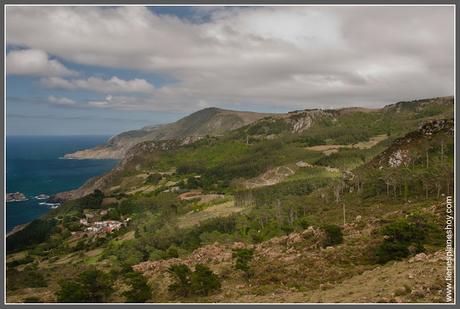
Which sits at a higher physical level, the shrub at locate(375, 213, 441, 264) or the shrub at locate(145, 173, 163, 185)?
the shrub at locate(375, 213, 441, 264)

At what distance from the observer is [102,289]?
17.7 meters

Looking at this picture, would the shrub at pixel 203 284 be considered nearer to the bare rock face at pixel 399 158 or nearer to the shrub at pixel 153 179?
the bare rock face at pixel 399 158

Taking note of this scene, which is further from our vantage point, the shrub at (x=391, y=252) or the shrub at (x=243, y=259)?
the shrub at (x=243, y=259)

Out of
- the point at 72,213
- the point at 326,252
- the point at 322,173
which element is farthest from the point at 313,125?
the point at 326,252

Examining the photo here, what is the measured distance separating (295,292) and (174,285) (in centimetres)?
548

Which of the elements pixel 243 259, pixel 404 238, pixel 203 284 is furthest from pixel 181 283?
pixel 404 238

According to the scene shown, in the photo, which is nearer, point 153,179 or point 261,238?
point 261,238

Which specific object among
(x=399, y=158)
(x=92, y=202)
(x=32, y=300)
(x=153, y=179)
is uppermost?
(x=399, y=158)

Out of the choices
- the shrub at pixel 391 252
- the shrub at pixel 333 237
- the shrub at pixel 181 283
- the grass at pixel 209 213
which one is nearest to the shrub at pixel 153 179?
the grass at pixel 209 213

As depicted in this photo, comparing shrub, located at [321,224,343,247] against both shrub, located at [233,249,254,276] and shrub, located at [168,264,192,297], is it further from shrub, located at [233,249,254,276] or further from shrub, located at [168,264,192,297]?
shrub, located at [168,264,192,297]

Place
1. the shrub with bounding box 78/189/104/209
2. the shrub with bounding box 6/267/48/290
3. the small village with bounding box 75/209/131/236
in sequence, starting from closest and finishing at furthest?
the shrub with bounding box 6/267/48/290
the small village with bounding box 75/209/131/236
the shrub with bounding box 78/189/104/209

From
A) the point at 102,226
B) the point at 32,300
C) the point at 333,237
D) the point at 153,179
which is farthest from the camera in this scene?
the point at 153,179

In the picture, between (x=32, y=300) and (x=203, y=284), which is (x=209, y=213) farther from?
(x=32, y=300)

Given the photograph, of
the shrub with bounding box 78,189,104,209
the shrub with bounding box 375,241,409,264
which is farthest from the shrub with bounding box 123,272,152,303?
the shrub with bounding box 78,189,104,209
